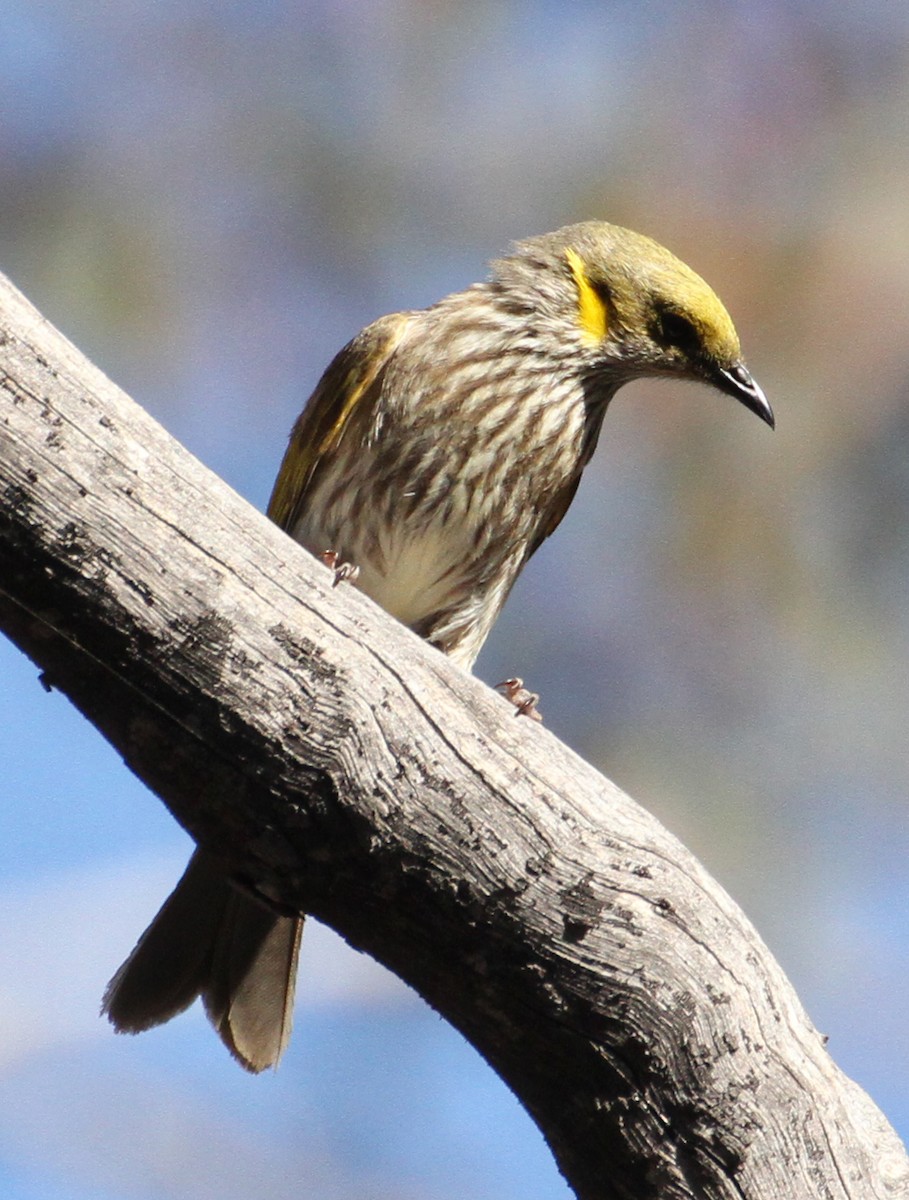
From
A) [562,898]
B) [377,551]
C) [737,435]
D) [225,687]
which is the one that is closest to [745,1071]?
[562,898]

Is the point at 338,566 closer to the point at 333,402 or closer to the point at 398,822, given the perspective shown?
the point at 333,402

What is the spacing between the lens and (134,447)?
2.37 meters

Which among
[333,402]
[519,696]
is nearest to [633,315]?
[333,402]

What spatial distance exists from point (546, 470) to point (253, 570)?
1.68 m

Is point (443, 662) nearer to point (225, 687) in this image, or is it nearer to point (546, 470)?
point (225, 687)

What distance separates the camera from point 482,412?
3922 mm

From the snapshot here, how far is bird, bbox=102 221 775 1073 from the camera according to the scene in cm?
386

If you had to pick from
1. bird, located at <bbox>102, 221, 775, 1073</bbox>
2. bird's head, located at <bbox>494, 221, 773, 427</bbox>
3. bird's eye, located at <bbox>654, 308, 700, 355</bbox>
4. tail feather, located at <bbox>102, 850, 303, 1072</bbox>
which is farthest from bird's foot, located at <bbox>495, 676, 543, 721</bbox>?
bird's eye, located at <bbox>654, 308, 700, 355</bbox>

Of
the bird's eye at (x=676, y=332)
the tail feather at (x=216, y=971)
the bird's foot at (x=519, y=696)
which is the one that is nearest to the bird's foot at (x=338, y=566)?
the bird's foot at (x=519, y=696)

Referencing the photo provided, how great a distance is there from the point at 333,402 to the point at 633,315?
82 centimetres

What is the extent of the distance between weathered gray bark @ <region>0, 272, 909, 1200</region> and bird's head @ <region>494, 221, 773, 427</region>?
185 cm

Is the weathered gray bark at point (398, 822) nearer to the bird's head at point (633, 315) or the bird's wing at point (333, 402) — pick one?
the bird's wing at point (333, 402)

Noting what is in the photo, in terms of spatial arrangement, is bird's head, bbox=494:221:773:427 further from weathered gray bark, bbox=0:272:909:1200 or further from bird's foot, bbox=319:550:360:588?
weathered gray bark, bbox=0:272:909:1200

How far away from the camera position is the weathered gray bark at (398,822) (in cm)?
229
